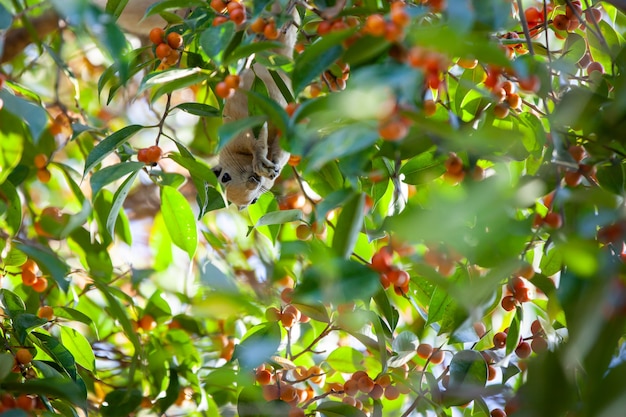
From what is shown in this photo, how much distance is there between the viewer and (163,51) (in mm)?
1170

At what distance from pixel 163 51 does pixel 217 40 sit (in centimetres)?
25

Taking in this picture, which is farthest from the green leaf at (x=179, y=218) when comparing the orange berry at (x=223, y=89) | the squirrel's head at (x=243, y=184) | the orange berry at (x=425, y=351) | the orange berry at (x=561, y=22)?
the orange berry at (x=561, y=22)

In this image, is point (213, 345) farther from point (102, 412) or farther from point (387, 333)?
point (387, 333)

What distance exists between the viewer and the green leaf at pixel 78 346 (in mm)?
1335

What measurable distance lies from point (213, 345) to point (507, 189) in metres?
1.09

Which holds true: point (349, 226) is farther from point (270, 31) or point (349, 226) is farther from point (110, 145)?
point (110, 145)

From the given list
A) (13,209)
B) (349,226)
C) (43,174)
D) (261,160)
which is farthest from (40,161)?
(349,226)

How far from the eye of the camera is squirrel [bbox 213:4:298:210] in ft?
4.36

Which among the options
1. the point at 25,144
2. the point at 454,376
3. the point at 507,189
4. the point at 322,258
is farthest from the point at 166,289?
the point at 507,189

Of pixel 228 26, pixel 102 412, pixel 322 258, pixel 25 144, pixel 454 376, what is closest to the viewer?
pixel 322 258

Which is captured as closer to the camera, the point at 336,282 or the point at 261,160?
the point at 336,282

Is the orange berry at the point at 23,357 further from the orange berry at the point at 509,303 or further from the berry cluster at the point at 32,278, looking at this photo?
the orange berry at the point at 509,303

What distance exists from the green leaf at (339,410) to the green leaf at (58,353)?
41 cm

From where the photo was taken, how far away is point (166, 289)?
1.76 metres
